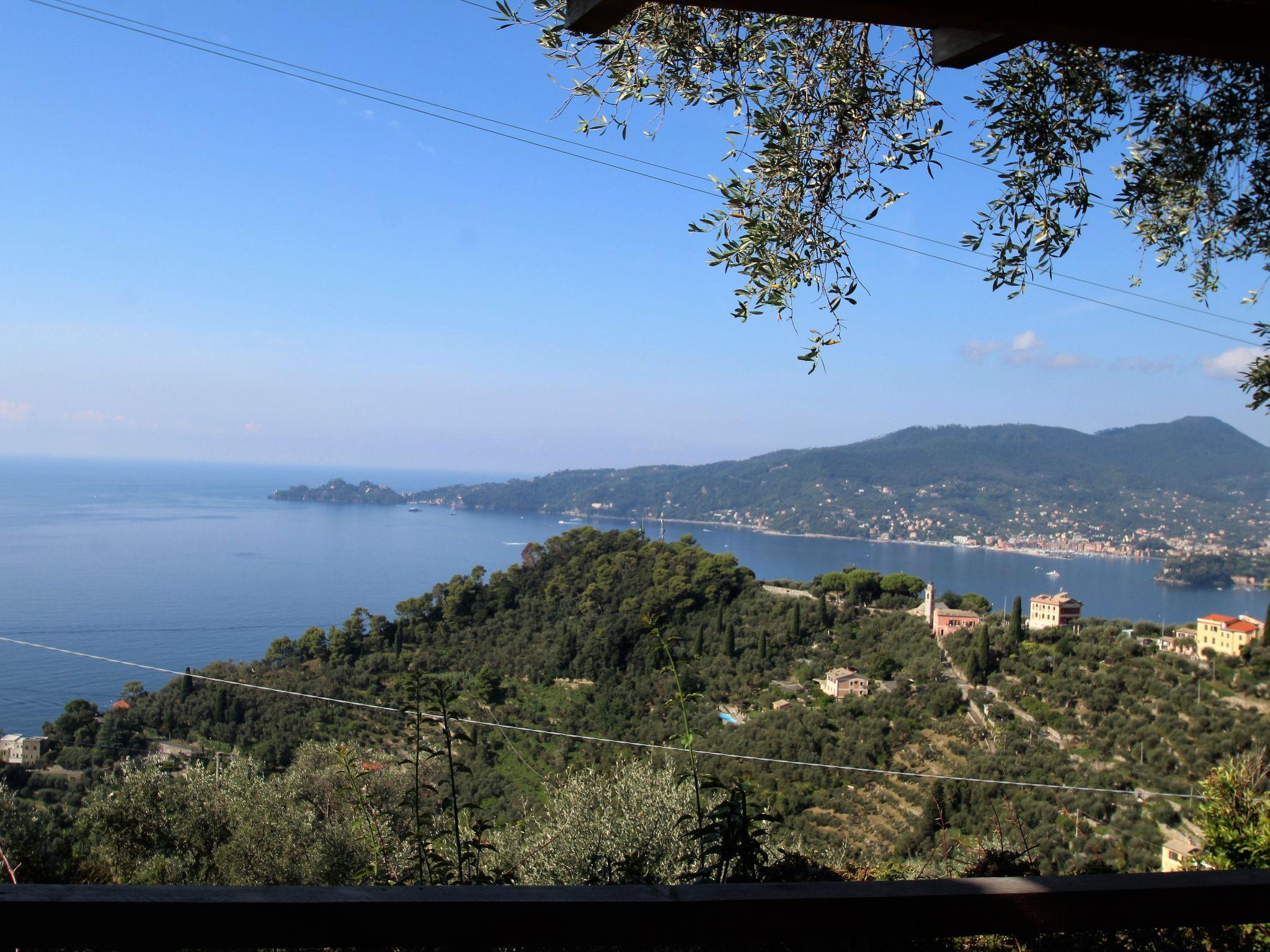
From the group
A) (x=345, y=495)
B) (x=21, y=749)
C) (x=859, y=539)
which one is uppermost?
(x=345, y=495)

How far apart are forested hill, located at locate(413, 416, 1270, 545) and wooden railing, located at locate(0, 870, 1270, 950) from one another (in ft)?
139

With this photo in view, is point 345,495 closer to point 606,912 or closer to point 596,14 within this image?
point 596,14

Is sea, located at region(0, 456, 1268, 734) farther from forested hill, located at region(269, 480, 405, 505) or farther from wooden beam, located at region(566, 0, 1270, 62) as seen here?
wooden beam, located at region(566, 0, 1270, 62)

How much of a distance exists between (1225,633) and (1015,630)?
392 centimetres

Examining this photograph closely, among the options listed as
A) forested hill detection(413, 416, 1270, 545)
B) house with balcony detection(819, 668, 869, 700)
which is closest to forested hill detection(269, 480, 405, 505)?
forested hill detection(413, 416, 1270, 545)

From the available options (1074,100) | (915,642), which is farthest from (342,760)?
(915,642)

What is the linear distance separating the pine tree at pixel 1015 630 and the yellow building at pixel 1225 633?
3306 mm

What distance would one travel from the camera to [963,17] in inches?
42.0

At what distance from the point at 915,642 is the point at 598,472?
33.1 m

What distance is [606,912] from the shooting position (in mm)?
888

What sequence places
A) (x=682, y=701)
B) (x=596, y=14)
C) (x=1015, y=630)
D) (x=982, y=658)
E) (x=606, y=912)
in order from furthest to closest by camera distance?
(x=1015, y=630) → (x=982, y=658) → (x=682, y=701) → (x=596, y=14) → (x=606, y=912)

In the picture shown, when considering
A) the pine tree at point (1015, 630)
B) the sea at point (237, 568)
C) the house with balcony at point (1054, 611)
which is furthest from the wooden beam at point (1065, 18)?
the house with balcony at point (1054, 611)

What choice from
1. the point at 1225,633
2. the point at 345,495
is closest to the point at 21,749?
the point at 1225,633

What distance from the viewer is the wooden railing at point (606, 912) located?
80 centimetres
